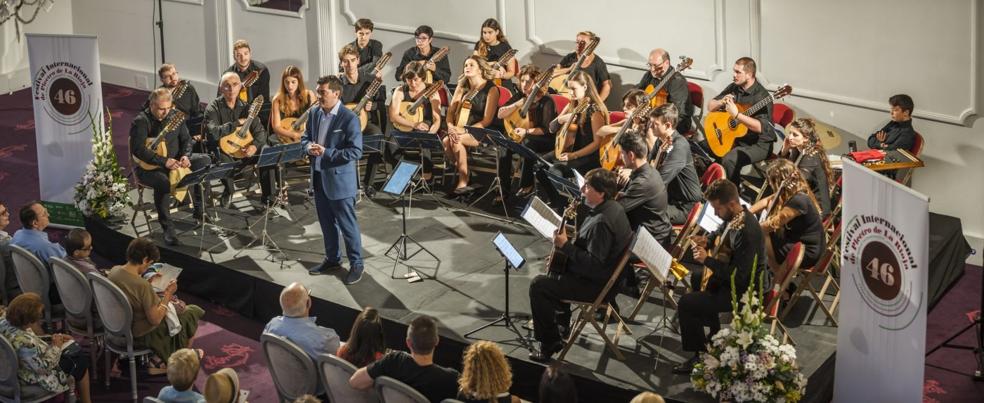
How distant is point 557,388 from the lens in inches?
220

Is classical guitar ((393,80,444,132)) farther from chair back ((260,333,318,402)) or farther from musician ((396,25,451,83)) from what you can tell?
chair back ((260,333,318,402))

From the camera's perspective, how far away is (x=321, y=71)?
12.8 m

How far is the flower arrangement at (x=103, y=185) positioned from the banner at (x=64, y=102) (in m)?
0.21

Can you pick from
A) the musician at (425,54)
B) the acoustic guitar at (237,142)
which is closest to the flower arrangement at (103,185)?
the acoustic guitar at (237,142)

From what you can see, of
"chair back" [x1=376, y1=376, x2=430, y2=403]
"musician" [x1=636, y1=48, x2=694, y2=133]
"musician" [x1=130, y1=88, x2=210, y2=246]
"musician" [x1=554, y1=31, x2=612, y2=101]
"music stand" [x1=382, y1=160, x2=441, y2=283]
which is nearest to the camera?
"chair back" [x1=376, y1=376, x2=430, y2=403]

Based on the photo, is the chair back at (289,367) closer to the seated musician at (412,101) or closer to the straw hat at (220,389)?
the straw hat at (220,389)

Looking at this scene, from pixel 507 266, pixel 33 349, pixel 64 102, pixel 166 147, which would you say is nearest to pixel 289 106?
pixel 166 147

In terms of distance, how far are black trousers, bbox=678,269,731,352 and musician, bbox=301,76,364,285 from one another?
262cm

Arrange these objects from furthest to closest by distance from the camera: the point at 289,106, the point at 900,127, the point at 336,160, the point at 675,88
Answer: the point at 289,106, the point at 675,88, the point at 900,127, the point at 336,160

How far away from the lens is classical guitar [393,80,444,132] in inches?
409

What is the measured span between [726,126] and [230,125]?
4224 millimetres

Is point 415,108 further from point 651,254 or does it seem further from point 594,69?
point 651,254

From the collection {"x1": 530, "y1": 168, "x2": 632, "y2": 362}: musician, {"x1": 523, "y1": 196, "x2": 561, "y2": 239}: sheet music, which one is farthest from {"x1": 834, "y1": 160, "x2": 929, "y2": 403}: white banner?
{"x1": 523, "y1": 196, "x2": 561, "y2": 239}: sheet music

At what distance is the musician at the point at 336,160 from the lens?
326 inches
